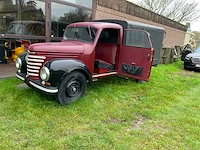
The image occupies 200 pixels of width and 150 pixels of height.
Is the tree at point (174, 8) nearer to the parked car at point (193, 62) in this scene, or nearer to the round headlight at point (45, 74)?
the parked car at point (193, 62)

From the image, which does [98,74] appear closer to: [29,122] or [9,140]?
[29,122]

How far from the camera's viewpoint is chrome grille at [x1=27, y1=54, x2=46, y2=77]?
11.4 ft

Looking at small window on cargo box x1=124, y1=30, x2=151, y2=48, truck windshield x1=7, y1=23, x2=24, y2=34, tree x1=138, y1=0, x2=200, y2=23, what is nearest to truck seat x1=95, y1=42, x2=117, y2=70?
small window on cargo box x1=124, y1=30, x2=151, y2=48

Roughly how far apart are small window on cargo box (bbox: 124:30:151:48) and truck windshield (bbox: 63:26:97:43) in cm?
108

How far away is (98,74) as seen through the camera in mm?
4586

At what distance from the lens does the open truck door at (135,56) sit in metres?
4.59

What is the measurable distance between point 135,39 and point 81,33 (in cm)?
166

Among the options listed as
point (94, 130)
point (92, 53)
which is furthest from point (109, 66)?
point (94, 130)

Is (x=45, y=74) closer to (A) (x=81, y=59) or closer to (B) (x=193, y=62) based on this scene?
(A) (x=81, y=59)

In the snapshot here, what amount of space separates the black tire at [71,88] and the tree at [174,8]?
22820 millimetres

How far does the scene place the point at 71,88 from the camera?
369cm

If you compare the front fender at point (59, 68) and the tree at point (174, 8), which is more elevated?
the tree at point (174, 8)

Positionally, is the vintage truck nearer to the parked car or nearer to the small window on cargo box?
the small window on cargo box

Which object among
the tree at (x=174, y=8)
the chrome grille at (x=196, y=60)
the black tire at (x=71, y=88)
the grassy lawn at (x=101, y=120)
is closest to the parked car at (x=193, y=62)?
the chrome grille at (x=196, y=60)
